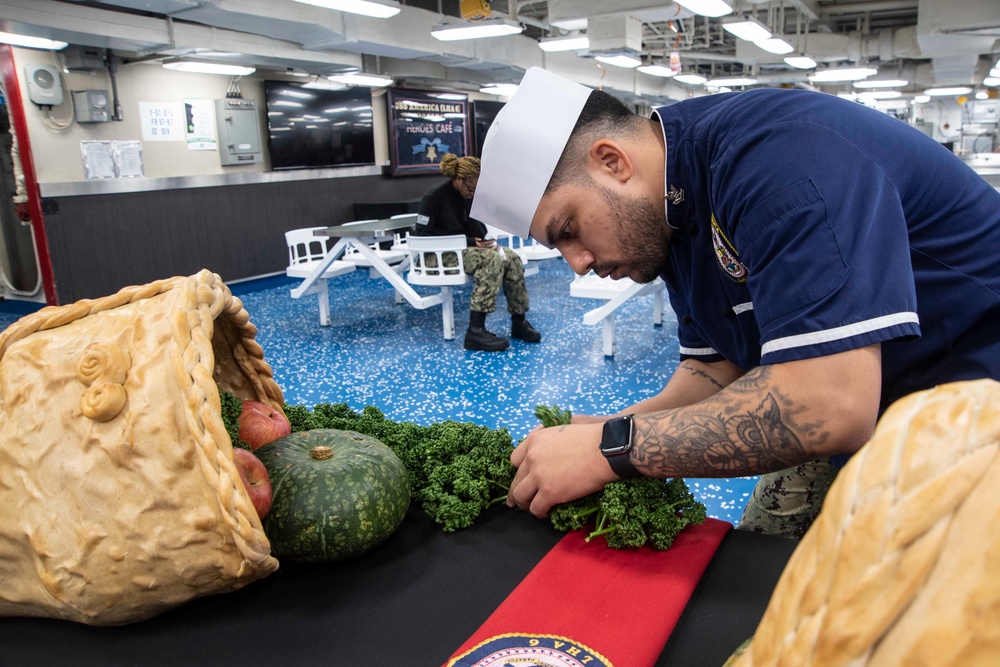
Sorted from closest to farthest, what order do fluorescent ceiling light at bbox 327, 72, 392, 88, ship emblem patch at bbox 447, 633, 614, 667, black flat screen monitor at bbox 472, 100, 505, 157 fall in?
ship emblem patch at bbox 447, 633, 614, 667
fluorescent ceiling light at bbox 327, 72, 392, 88
black flat screen monitor at bbox 472, 100, 505, 157

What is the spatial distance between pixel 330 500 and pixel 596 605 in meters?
0.46

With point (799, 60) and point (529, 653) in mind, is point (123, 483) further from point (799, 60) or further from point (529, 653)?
point (799, 60)

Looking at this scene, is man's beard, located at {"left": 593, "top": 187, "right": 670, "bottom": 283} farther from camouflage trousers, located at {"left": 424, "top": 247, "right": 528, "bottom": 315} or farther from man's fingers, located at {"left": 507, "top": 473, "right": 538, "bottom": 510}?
camouflage trousers, located at {"left": 424, "top": 247, "right": 528, "bottom": 315}

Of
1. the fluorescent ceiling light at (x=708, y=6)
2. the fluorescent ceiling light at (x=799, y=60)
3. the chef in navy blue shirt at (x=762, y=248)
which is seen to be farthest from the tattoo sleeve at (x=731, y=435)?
the fluorescent ceiling light at (x=799, y=60)

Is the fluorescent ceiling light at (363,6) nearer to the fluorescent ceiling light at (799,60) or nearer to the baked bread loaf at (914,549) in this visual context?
the baked bread loaf at (914,549)

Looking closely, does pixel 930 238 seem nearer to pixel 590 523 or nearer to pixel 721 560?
pixel 721 560

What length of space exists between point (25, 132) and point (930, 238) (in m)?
8.09

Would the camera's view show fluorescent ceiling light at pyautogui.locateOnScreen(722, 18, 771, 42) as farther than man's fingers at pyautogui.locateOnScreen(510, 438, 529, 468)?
Yes

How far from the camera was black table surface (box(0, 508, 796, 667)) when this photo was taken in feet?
3.17

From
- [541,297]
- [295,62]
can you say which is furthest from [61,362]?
[295,62]

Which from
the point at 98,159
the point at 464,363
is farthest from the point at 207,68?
the point at 464,363

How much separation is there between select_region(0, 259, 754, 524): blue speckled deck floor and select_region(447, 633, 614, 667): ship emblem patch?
2053 mm

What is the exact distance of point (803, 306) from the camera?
100cm

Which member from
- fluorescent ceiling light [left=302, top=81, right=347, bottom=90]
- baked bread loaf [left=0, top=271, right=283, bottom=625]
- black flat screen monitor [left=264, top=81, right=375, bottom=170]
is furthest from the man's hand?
fluorescent ceiling light [left=302, top=81, right=347, bottom=90]
